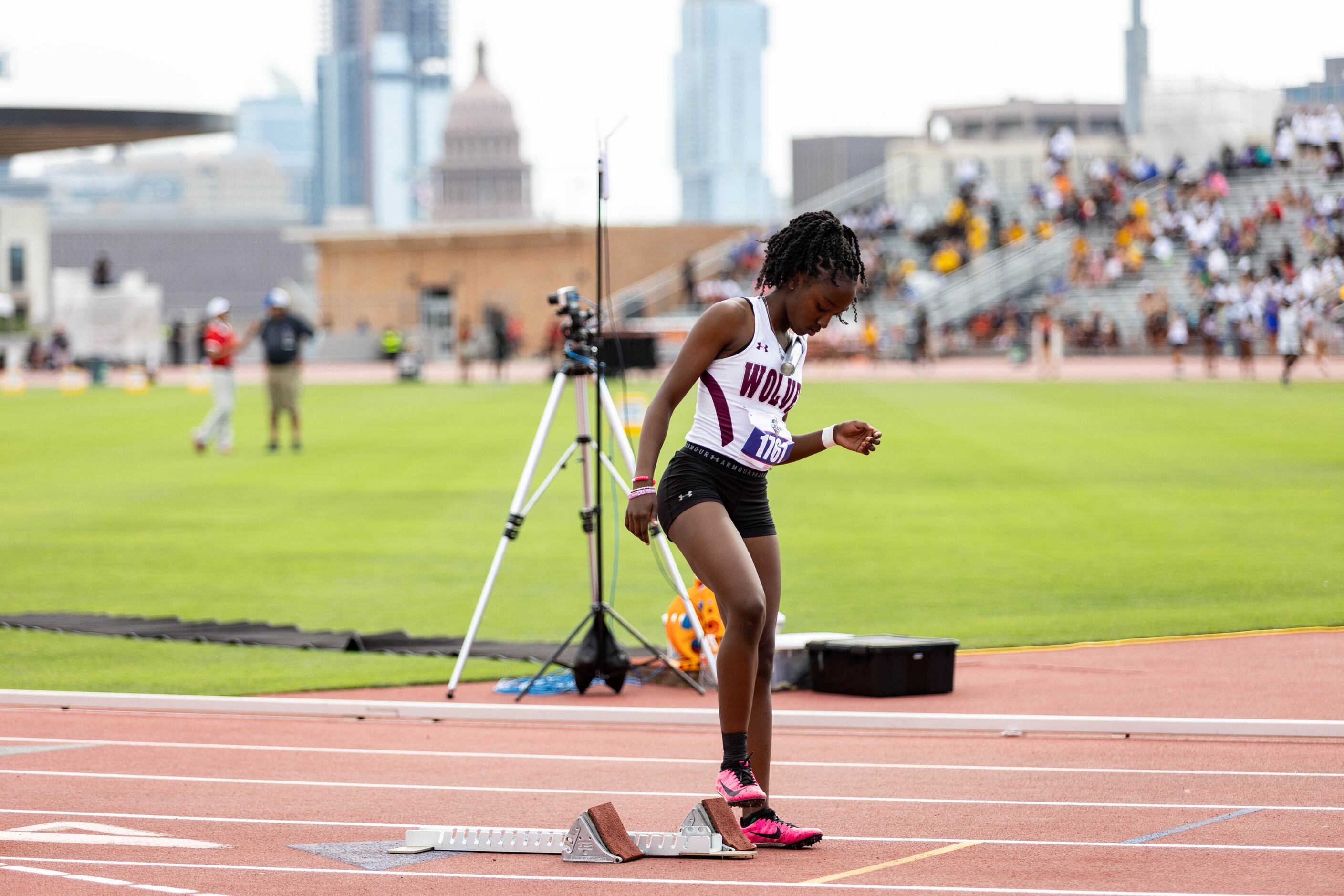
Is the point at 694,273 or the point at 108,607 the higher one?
the point at 694,273

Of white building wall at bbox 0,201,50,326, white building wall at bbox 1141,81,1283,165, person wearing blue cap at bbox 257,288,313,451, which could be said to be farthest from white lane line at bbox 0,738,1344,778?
white building wall at bbox 0,201,50,326

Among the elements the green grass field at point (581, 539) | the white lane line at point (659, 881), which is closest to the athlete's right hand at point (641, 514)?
the white lane line at point (659, 881)

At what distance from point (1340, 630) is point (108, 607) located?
331 inches

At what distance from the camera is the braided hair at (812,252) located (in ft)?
18.9

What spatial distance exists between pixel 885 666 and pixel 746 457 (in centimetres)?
328

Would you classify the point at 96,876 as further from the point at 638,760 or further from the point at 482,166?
the point at 482,166

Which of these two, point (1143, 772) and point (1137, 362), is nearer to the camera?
point (1143, 772)

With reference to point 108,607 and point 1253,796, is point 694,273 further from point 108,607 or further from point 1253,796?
point 1253,796

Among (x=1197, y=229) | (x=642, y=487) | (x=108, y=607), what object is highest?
(x=1197, y=229)

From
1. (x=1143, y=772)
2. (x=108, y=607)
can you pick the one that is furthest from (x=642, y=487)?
(x=108, y=607)

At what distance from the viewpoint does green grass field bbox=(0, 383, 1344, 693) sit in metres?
11.0

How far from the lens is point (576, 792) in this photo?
6.74 meters

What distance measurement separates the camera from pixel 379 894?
16.8ft

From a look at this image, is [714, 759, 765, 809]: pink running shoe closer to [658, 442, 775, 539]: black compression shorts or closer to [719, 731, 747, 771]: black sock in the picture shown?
[719, 731, 747, 771]: black sock
